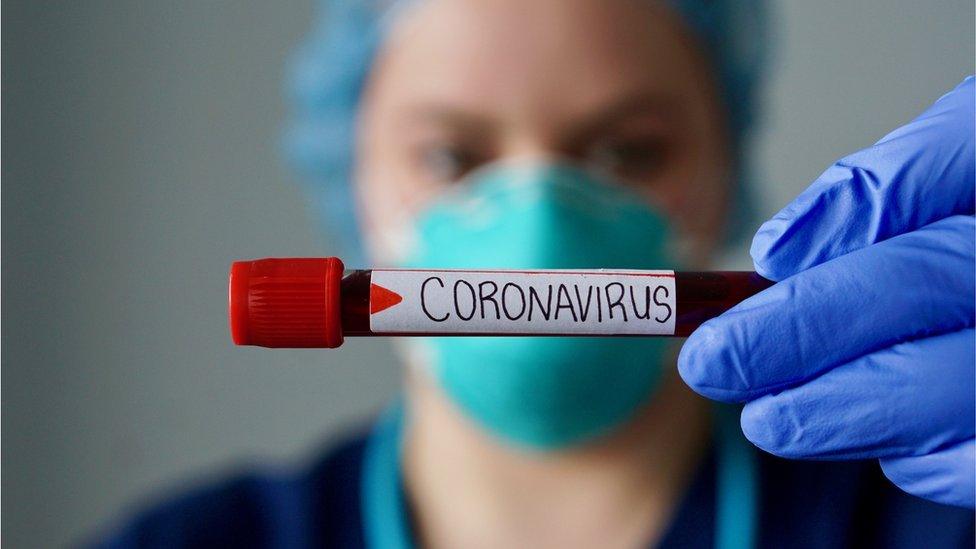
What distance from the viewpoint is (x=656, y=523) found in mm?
852

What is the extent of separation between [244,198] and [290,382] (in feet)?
0.84

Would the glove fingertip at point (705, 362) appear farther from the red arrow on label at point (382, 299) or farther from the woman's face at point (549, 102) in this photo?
the woman's face at point (549, 102)

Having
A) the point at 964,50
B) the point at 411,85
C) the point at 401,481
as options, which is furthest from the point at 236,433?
the point at 964,50

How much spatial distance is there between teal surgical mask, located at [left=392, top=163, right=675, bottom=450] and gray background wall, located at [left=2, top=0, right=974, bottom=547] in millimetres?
362

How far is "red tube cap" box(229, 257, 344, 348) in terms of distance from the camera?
0.47 metres

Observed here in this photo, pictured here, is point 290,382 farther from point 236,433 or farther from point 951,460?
point 951,460

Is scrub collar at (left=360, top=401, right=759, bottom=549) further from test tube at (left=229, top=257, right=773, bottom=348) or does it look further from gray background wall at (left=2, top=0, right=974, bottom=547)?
test tube at (left=229, top=257, right=773, bottom=348)

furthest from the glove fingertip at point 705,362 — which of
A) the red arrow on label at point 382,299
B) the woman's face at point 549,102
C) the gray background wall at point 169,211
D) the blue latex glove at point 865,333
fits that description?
the gray background wall at point 169,211

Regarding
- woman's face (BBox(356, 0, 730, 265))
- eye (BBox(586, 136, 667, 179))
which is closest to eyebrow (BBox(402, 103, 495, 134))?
woman's face (BBox(356, 0, 730, 265))

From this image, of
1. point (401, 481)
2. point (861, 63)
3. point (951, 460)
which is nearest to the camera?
point (951, 460)

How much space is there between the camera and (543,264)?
730 millimetres

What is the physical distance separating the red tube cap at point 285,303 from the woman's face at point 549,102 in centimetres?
36

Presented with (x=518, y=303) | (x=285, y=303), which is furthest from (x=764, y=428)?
(x=285, y=303)

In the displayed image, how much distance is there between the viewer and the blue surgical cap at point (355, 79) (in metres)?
0.87
